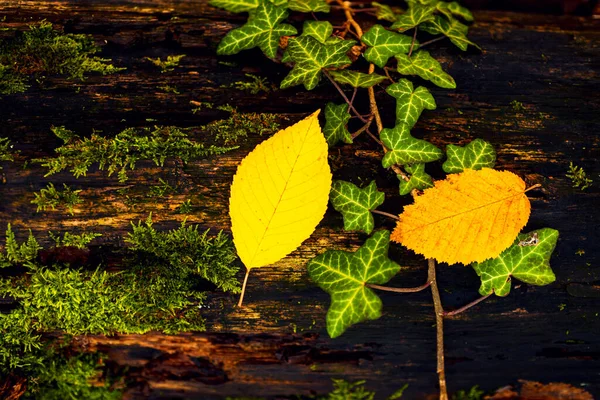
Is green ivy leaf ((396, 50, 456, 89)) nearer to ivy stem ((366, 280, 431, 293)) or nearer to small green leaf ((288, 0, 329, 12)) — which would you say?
small green leaf ((288, 0, 329, 12))

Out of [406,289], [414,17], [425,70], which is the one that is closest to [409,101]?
[425,70]

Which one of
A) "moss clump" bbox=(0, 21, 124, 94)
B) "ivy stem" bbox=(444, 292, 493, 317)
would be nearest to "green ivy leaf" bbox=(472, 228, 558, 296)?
"ivy stem" bbox=(444, 292, 493, 317)

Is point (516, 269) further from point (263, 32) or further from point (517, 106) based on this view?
point (263, 32)

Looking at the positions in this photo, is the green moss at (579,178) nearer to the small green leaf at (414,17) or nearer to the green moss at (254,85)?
the small green leaf at (414,17)

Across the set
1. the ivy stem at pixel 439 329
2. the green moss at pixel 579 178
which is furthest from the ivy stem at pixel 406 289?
the green moss at pixel 579 178

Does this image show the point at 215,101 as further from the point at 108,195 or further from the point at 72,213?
the point at 72,213
